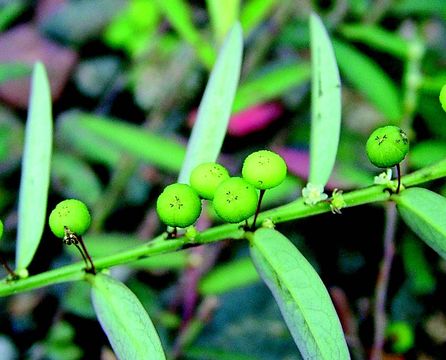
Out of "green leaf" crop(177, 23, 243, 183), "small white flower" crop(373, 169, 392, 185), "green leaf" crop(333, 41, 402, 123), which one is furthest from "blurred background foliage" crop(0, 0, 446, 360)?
"small white flower" crop(373, 169, 392, 185)

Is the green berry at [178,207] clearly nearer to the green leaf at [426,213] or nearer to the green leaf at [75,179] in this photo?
the green leaf at [426,213]

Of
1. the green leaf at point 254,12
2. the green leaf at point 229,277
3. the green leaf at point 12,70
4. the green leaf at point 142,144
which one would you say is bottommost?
the green leaf at point 229,277

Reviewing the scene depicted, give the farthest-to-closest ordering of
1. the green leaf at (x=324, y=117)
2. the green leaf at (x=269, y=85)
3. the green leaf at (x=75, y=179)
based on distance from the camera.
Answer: the green leaf at (x=75, y=179) → the green leaf at (x=269, y=85) → the green leaf at (x=324, y=117)

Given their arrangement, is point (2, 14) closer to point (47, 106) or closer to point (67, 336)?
point (67, 336)

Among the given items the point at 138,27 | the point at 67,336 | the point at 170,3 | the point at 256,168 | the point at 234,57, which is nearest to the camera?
the point at 256,168

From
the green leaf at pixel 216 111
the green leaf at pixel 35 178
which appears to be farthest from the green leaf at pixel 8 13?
the green leaf at pixel 216 111

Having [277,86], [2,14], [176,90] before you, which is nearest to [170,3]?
[176,90]
